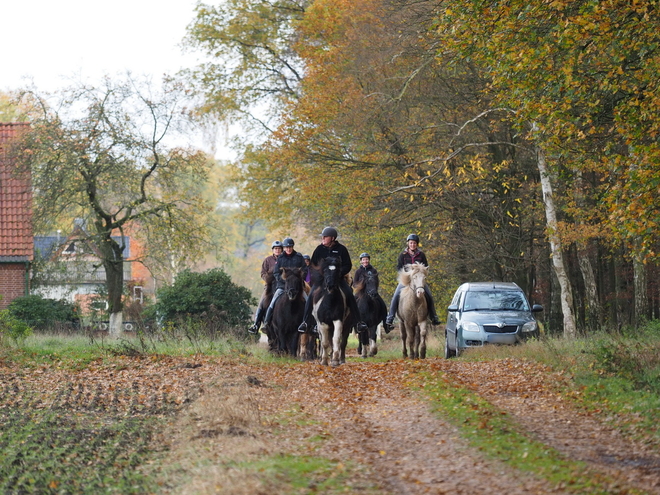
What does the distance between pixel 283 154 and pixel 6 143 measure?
→ 424 inches

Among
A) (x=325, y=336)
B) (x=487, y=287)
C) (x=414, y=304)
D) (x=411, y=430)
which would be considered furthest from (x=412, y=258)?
(x=411, y=430)

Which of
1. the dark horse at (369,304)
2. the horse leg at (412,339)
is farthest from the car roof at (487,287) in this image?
the dark horse at (369,304)

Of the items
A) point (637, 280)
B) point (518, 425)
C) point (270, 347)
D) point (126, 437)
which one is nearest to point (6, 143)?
point (270, 347)

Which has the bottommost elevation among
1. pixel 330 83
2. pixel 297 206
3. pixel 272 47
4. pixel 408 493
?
pixel 408 493

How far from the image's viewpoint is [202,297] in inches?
1110

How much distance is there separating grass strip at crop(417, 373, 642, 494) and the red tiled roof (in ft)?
80.7

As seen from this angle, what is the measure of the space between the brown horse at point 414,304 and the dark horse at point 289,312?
2.08m

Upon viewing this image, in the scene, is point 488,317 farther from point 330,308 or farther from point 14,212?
point 14,212

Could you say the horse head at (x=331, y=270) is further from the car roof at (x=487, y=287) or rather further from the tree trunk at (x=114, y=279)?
the tree trunk at (x=114, y=279)

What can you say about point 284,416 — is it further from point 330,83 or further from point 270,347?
point 330,83

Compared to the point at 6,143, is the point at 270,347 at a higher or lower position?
lower

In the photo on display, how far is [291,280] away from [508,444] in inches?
368

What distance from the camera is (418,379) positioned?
1367cm

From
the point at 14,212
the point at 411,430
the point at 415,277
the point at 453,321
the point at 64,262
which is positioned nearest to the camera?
the point at 411,430
